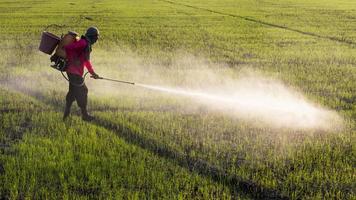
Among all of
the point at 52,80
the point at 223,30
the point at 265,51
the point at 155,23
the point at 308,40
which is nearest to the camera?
the point at 52,80

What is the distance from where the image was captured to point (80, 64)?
7.24m

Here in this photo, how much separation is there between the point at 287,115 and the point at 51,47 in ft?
14.1

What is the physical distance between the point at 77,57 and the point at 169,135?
78.8 inches

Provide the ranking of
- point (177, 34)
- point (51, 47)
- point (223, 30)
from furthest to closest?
point (223, 30)
point (177, 34)
point (51, 47)

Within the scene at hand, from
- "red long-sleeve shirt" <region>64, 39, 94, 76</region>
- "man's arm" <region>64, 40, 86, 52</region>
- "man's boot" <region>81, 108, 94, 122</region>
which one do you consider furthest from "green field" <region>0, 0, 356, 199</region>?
"man's arm" <region>64, 40, 86, 52</region>

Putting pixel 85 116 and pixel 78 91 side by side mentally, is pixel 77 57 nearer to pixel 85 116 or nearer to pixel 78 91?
Result: pixel 78 91

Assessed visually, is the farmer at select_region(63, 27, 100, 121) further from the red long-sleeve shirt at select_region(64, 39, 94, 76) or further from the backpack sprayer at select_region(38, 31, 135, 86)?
the backpack sprayer at select_region(38, 31, 135, 86)

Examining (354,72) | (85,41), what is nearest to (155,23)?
(354,72)

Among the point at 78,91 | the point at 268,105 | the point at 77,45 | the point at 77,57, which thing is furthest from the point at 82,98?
the point at 268,105

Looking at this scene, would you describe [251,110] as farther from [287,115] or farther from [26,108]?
[26,108]

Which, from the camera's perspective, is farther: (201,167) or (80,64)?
(80,64)

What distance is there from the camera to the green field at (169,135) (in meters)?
5.08

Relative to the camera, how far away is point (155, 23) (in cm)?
2556

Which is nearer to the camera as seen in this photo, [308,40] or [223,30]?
[308,40]
